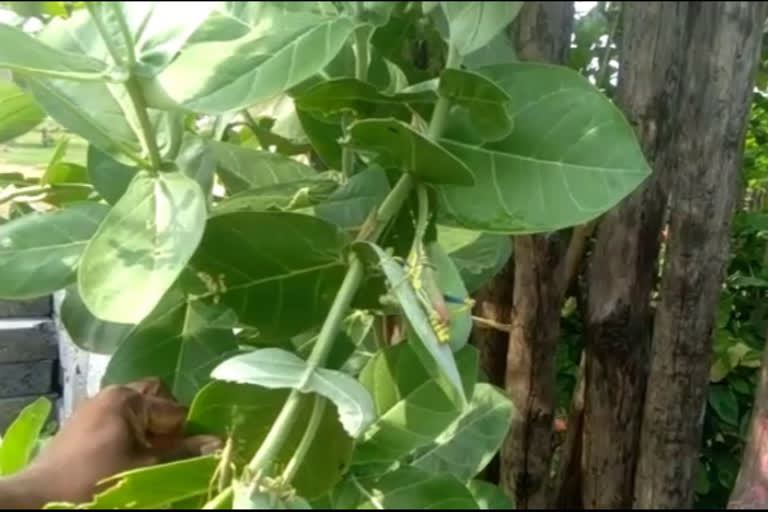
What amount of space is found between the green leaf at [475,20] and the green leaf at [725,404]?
58 cm

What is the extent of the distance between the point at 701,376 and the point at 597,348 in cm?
7

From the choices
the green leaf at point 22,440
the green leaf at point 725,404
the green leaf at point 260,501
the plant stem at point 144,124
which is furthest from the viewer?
the green leaf at point 725,404

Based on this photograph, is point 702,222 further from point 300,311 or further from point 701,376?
point 300,311

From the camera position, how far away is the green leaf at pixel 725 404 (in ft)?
3.19

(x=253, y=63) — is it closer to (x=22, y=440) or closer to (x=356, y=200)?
(x=356, y=200)

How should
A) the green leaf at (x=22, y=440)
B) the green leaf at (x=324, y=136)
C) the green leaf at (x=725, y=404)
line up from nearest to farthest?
the green leaf at (x=324, y=136), the green leaf at (x=22, y=440), the green leaf at (x=725, y=404)

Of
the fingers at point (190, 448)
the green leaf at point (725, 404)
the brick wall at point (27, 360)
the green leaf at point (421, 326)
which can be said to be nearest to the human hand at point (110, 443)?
the fingers at point (190, 448)

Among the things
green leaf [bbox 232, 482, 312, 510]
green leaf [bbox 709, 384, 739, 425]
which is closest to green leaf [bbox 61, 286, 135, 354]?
green leaf [bbox 232, 482, 312, 510]

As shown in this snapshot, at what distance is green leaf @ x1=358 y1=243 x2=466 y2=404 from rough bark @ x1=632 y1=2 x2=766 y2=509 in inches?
5.2

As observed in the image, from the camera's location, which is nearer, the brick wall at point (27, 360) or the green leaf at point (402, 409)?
the green leaf at point (402, 409)

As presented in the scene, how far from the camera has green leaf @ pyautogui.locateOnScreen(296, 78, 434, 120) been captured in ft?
1.69

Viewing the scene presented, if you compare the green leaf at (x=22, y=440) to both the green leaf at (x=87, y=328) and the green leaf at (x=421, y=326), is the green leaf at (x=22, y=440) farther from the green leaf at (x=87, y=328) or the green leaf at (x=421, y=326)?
the green leaf at (x=421, y=326)

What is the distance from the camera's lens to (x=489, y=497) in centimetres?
53

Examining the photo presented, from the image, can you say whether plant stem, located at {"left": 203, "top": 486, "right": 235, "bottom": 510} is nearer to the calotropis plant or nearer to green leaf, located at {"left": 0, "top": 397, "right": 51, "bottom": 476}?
the calotropis plant
